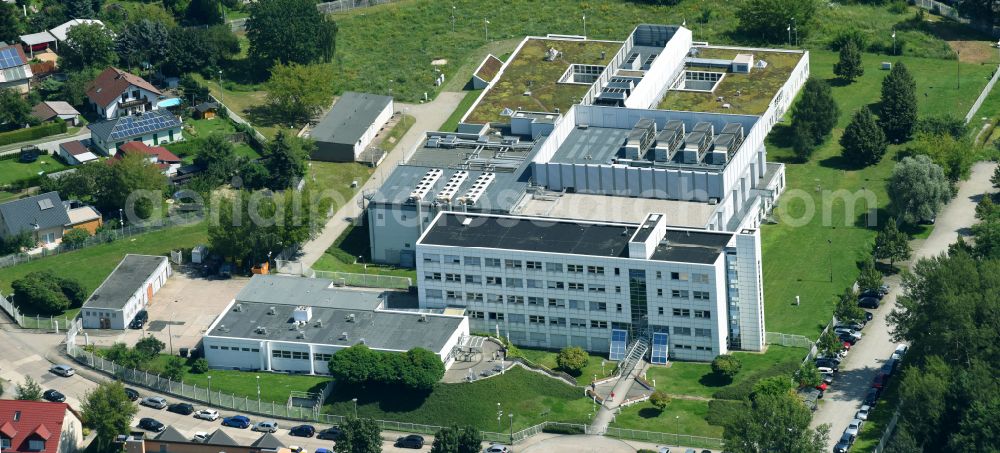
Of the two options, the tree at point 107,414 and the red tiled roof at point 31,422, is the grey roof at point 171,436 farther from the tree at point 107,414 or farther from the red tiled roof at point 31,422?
the red tiled roof at point 31,422

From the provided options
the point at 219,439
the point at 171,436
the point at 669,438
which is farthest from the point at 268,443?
the point at 669,438

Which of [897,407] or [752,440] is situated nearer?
[752,440]

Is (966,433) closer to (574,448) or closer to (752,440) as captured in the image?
(752,440)

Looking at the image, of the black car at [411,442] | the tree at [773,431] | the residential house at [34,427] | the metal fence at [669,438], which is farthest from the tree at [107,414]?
the tree at [773,431]

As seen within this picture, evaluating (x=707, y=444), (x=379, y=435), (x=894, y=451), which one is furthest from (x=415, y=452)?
(x=894, y=451)

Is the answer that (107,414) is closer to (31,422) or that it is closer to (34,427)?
(34,427)
